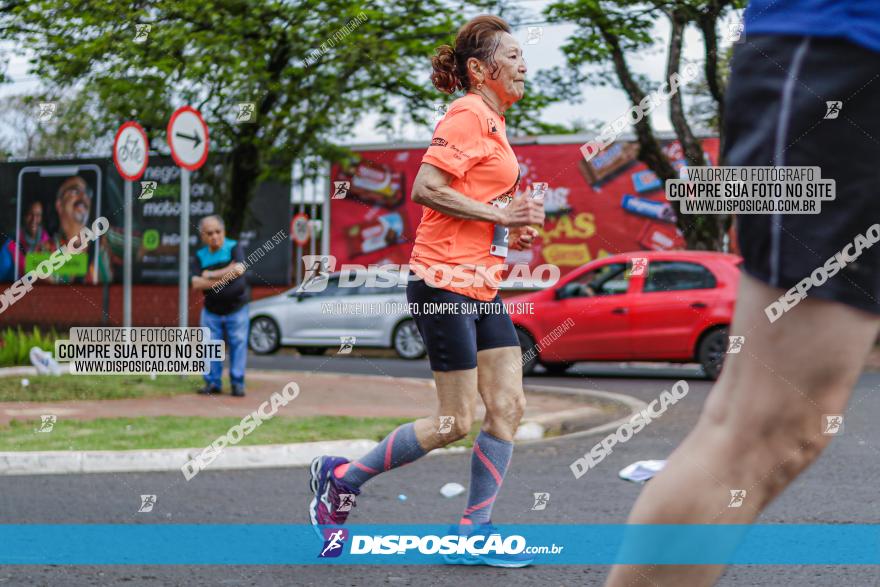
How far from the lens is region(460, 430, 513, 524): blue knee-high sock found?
4.07m

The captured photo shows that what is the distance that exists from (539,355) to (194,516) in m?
9.68

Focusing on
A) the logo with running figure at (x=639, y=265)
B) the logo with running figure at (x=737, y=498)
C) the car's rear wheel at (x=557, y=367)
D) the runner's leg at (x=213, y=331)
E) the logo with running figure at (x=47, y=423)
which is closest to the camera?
the logo with running figure at (x=737, y=498)

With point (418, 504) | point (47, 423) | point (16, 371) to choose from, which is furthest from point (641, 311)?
point (418, 504)

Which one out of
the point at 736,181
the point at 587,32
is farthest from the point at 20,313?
the point at 736,181

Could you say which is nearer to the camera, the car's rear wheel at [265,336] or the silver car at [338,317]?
the silver car at [338,317]

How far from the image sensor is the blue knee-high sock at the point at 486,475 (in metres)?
4.07

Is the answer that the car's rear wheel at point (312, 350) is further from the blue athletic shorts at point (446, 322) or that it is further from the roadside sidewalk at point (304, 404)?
the blue athletic shorts at point (446, 322)

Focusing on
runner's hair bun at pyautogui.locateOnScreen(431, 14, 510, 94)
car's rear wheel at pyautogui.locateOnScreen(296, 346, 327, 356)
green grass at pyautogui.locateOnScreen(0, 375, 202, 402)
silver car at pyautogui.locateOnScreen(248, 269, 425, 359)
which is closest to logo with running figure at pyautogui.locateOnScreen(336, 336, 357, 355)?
silver car at pyautogui.locateOnScreen(248, 269, 425, 359)

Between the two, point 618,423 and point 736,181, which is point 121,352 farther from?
point 736,181

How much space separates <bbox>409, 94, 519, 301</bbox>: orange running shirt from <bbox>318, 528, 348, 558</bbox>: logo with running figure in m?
1.01

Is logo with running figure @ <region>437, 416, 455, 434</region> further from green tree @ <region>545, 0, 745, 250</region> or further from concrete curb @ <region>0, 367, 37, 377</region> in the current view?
green tree @ <region>545, 0, 745, 250</region>

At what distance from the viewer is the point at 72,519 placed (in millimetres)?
4820

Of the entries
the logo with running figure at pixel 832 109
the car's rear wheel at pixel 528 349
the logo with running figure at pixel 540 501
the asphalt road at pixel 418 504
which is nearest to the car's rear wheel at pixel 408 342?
the car's rear wheel at pixel 528 349

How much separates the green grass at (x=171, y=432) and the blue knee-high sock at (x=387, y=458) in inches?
120
